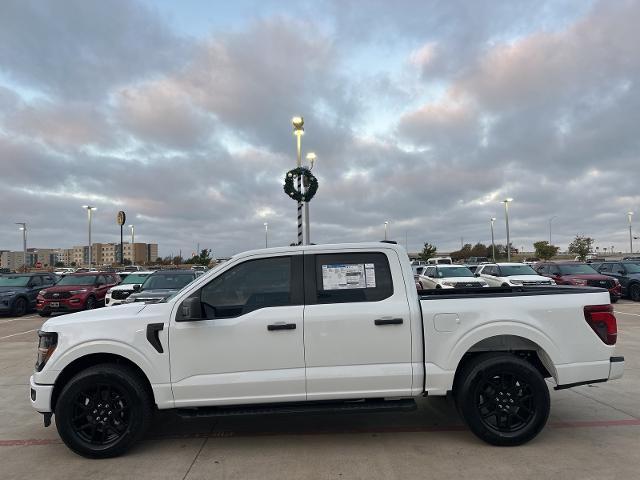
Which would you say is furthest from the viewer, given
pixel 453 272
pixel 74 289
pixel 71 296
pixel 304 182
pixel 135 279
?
pixel 453 272

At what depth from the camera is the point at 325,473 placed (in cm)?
399

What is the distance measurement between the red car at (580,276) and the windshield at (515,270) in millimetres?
1328

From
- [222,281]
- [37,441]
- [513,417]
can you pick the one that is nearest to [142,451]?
[37,441]

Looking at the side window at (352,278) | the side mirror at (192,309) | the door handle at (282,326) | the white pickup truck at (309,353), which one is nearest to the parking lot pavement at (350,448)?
the white pickup truck at (309,353)

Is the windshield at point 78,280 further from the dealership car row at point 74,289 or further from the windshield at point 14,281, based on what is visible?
the windshield at point 14,281

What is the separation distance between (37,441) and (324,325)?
3217mm

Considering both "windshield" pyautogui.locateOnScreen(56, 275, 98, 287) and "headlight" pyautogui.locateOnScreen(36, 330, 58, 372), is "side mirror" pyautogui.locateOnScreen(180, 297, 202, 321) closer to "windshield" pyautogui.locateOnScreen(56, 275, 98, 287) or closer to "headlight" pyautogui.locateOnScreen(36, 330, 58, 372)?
"headlight" pyautogui.locateOnScreen(36, 330, 58, 372)

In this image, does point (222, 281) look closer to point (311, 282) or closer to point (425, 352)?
point (311, 282)

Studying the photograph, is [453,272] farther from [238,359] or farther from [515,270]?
[238,359]

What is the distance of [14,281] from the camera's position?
18938 millimetres

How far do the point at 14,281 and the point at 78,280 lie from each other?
317 cm

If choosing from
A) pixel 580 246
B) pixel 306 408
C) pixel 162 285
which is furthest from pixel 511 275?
pixel 580 246

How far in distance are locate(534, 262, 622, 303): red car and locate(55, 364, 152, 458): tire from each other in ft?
56.0

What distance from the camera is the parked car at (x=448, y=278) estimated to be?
1811 cm
